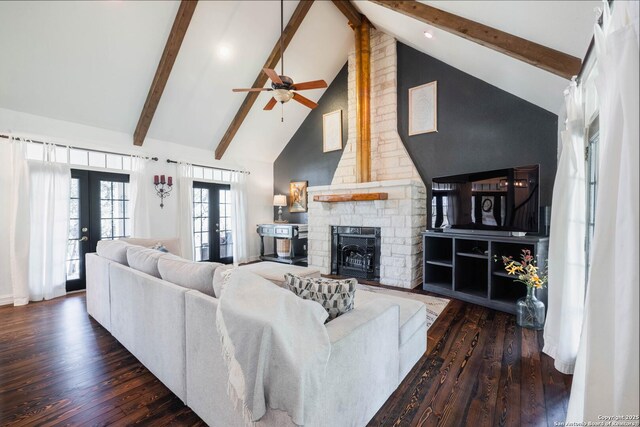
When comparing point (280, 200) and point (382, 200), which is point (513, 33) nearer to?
point (382, 200)

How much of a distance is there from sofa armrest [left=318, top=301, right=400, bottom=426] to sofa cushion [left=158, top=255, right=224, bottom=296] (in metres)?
0.79

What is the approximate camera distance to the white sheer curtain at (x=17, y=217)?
139 inches

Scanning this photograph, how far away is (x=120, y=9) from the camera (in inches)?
132

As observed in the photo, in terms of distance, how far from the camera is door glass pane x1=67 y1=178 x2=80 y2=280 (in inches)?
161

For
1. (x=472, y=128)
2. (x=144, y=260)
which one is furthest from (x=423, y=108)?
(x=144, y=260)

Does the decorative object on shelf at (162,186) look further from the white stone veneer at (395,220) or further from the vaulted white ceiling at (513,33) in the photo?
the vaulted white ceiling at (513,33)

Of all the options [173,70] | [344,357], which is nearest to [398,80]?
[173,70]

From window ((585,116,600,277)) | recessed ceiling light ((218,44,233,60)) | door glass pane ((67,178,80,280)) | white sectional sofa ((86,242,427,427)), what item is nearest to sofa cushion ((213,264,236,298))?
white sectional sofa ((86,242,427,427))

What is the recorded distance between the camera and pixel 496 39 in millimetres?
2711

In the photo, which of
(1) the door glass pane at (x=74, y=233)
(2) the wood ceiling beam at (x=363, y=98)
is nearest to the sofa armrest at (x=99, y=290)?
→ (1) the door glass pane at (x=74, y=233)

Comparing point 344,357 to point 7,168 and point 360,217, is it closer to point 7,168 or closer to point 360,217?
point 360,217

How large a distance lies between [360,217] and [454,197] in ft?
5.13

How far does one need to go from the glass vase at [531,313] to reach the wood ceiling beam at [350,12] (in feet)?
16.1

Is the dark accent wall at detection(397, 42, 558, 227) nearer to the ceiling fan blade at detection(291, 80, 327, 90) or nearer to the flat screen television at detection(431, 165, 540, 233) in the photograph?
the flat screen television at detection(431, 165, 540, 233)
